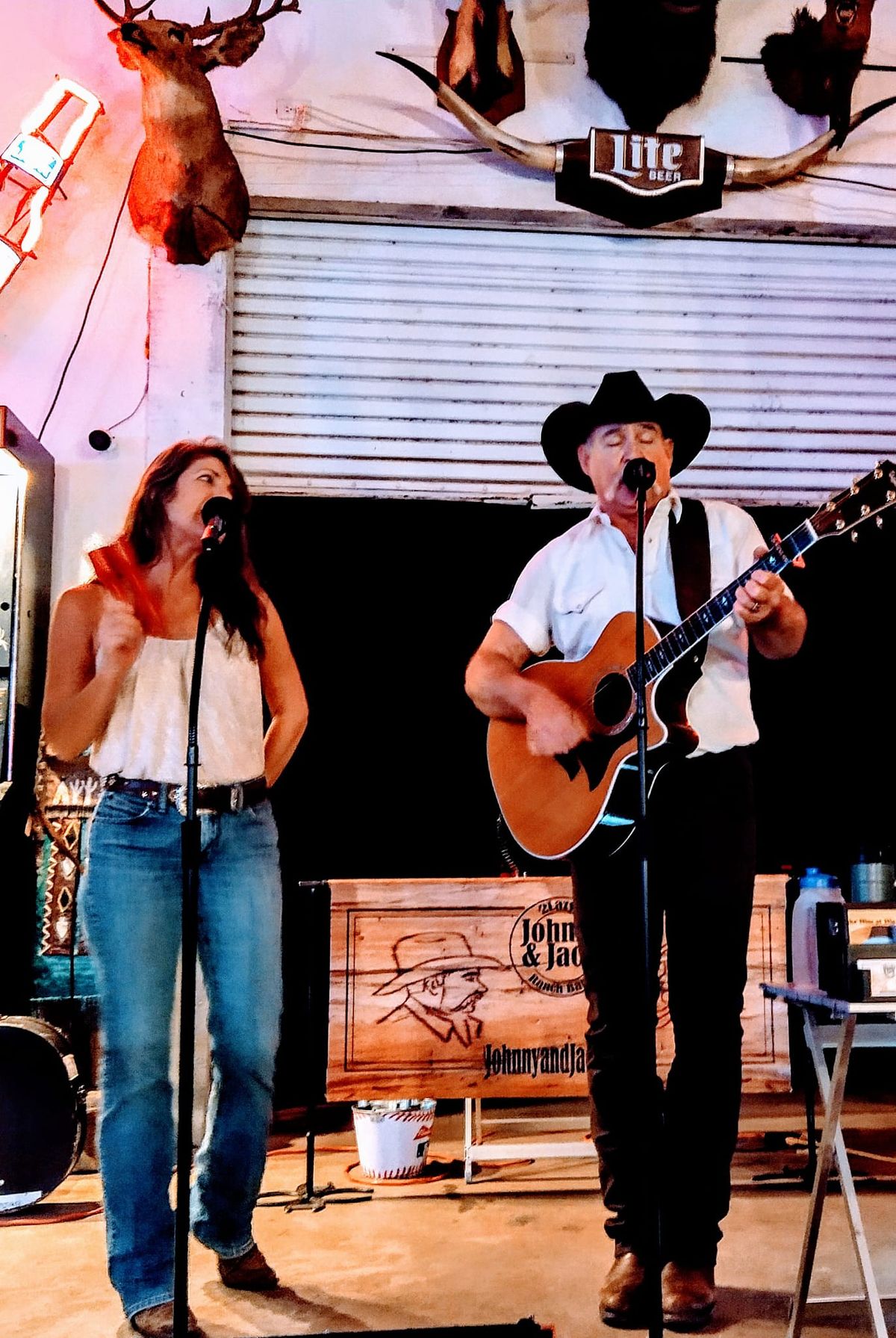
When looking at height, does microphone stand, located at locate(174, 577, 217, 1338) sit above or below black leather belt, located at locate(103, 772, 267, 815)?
below

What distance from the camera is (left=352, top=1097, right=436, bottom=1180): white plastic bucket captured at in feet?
12.9

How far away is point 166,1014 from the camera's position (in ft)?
8.71

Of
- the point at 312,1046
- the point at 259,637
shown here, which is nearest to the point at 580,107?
the point at 259,637

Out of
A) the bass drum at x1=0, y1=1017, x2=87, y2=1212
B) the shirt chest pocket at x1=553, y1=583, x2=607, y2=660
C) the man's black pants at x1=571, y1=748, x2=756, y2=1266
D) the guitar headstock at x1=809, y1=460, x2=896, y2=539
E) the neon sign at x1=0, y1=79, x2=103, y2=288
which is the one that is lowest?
the bass drum at x1=0, y1=1017, x2=87, y2=1212

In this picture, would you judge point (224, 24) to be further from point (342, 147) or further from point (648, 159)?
point (648, 159)

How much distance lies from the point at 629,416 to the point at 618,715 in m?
0.87

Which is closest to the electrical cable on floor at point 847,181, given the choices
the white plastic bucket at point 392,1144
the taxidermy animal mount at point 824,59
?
the taxidermy animal mount at point 824,59

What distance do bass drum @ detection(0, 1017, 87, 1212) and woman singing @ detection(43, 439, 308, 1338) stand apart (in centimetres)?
103

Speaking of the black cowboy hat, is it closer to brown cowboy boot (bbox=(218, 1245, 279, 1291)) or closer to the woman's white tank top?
the woman's white tank top

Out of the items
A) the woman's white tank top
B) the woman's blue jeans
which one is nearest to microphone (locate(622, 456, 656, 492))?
the woman's white tank top

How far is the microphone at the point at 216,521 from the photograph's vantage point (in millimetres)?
2322

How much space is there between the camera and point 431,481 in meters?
4.99

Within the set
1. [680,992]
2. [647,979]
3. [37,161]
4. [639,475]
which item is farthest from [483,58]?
[647,979]

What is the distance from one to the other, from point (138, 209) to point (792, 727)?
361 cm
